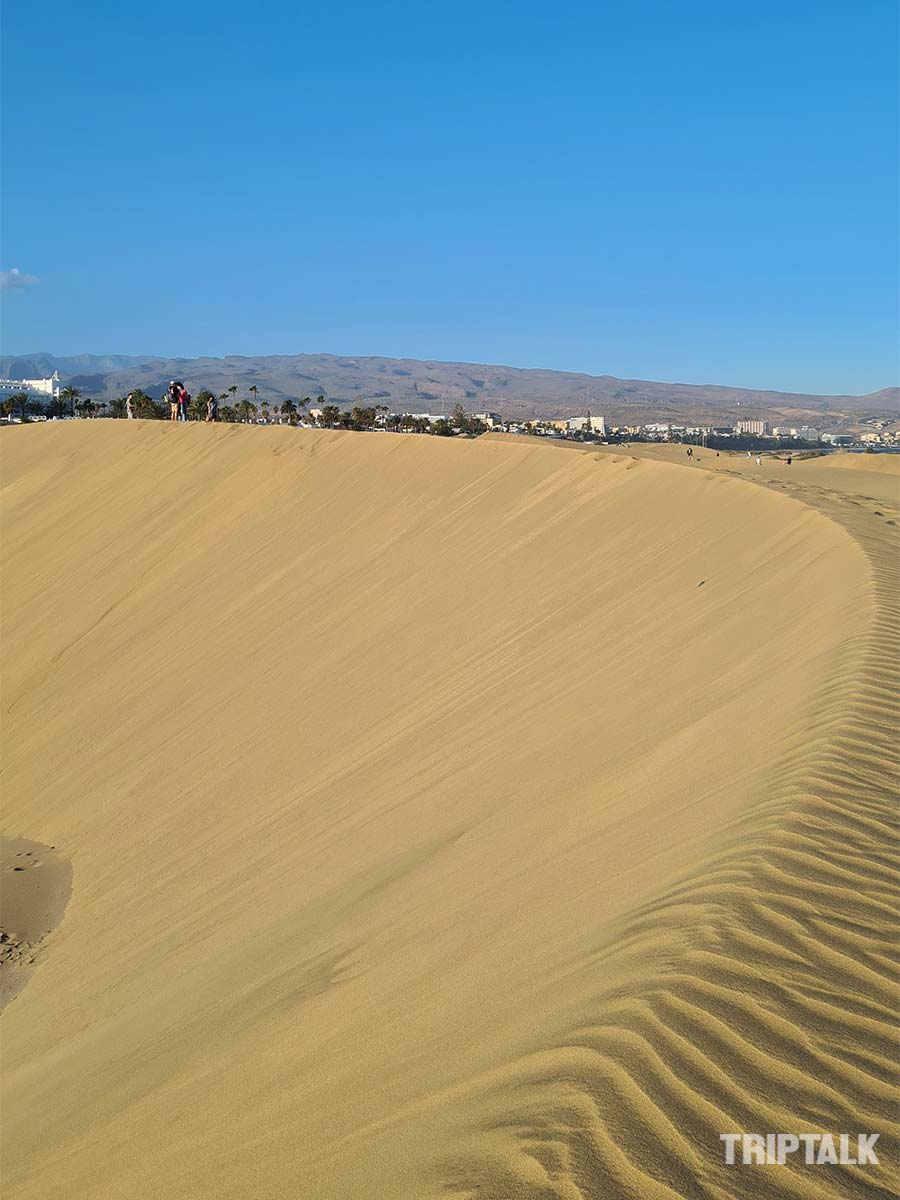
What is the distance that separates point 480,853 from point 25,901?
4.65m

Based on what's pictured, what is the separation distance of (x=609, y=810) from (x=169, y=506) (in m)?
15.3

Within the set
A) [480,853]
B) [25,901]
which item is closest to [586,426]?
[25,901]

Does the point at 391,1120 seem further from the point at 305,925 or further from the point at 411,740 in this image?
the point at 411,740

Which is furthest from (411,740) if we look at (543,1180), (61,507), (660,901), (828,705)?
(61,507)

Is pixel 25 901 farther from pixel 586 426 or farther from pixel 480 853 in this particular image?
pixel 586 426

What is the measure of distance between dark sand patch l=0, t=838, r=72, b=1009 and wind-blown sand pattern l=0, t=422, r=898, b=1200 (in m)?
0.19

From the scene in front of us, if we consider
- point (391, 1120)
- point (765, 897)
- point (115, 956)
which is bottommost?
point (115, 956)

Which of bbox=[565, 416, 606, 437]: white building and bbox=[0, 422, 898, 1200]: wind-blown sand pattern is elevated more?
bbox=[565, 416, 606, 437]: white building

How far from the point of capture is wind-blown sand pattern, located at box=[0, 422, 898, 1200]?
8.89 feet

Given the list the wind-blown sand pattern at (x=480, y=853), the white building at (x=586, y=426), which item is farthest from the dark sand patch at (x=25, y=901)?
the white building at (x=586, y=426)

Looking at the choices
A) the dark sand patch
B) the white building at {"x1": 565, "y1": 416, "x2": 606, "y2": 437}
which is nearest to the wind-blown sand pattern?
the dark sand patch

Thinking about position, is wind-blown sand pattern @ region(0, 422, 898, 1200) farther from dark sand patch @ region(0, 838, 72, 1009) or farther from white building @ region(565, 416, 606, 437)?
white building @ region(565, 416, 606, 437)

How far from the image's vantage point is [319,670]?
1132 cm

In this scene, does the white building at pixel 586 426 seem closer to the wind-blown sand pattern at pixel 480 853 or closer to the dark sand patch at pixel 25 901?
the wind-blown sand pattern at pixel 480 853
